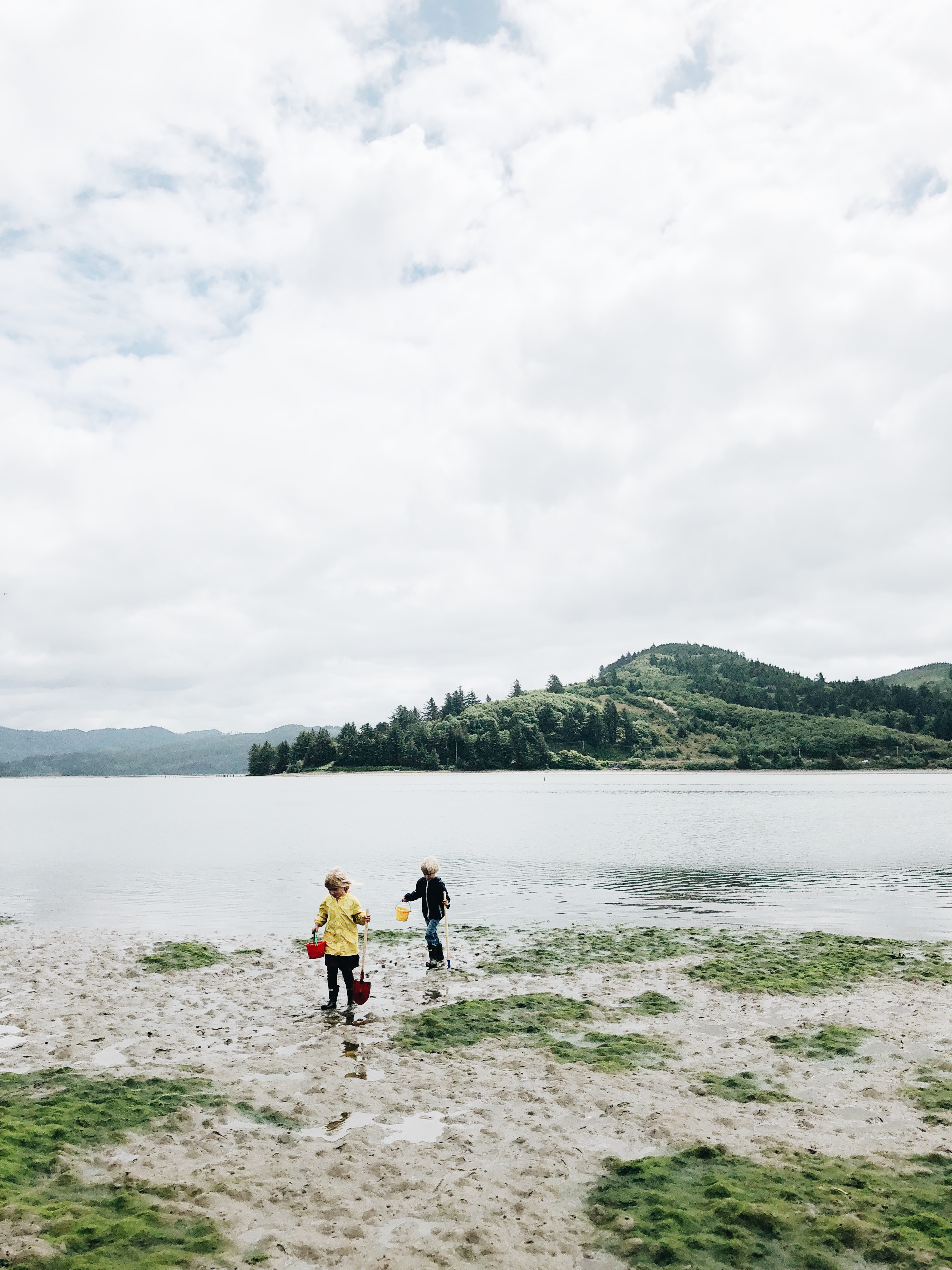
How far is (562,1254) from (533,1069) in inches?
215

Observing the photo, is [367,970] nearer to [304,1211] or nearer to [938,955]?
[304,1211]

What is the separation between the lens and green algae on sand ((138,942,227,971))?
21297 mm

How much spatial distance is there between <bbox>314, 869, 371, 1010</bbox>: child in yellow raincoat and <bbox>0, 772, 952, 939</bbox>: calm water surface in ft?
37.0

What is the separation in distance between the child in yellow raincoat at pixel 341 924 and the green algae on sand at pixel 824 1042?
7834 millimetres

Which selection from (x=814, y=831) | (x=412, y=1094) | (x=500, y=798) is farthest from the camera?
(x=500, y=798)

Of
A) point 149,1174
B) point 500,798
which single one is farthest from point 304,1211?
point 500,798

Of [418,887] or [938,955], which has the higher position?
[418,887]

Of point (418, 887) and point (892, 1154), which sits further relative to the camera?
point (418, 887)

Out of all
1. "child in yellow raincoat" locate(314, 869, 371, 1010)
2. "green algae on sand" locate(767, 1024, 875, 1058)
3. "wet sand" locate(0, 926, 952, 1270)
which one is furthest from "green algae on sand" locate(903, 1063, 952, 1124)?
"child in yellow raincoat" locate(314, 869, 371, 1010)

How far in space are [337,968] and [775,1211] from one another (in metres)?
10.3

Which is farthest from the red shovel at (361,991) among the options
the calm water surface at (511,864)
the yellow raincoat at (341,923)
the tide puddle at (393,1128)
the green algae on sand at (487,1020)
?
the calm water surface at (511,864)

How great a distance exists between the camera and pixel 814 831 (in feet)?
215

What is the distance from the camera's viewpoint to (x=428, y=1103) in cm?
1148

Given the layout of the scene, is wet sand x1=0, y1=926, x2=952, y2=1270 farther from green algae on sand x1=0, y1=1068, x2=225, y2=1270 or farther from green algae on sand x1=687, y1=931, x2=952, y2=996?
green algae on sand x1=687, y1=931, x2=952, y2=996
